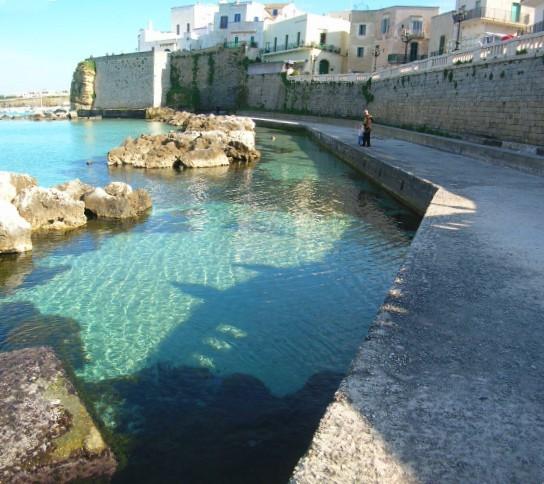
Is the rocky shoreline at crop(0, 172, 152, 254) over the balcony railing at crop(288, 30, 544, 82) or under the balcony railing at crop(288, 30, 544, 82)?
under

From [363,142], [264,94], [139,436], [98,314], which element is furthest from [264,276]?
[264,94]

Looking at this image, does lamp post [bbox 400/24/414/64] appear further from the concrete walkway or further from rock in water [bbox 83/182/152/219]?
the concrete walkway

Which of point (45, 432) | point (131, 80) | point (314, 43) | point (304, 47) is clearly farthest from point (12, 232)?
point (131, 80)

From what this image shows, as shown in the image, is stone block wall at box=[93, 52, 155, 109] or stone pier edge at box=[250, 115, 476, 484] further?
stone block wall at box=[93, 52, 155, 109]

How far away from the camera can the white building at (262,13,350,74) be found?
4997 centimetres

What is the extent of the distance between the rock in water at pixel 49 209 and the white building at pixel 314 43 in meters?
43.2

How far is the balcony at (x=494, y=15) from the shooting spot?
34.7 meters

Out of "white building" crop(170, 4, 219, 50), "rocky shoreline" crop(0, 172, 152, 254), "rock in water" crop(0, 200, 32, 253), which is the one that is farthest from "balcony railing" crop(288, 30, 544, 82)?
"white building" crop(170, 4, 219, 50)

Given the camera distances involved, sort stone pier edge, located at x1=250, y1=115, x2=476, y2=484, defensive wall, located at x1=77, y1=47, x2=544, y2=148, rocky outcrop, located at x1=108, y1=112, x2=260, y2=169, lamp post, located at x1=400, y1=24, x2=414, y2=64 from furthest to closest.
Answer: lamp post, located at x1=400, y1=24, x2=414, y2=64 → rocky outcrop, located at x1=108, y1=112, x2=260, y2=169 → defensive wall, located at x1=77, y1=47, x2=544, y2=148 → stone pier edge, located at x1=250, y1=115, x2=476, y2=484

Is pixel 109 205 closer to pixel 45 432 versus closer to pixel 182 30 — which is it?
pixel 45 432

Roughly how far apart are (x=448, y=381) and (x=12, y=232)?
7908 millimetres

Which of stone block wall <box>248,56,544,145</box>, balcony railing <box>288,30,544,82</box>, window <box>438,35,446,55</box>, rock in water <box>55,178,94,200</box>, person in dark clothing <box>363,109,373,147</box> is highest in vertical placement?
window <box>438,35,446,55</box>

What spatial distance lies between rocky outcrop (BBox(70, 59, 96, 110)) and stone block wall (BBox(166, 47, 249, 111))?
13572mm

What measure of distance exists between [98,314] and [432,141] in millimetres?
17172
